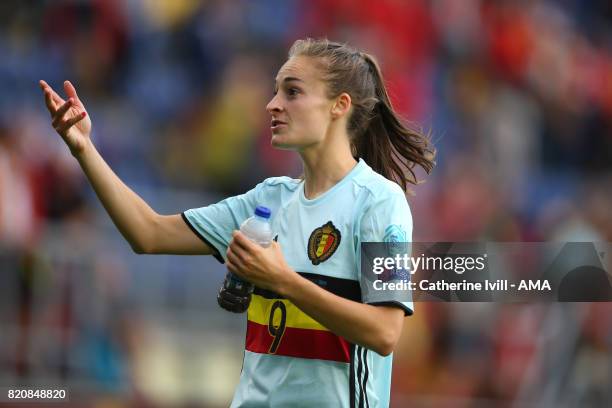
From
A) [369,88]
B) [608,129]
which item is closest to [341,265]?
[369,88]

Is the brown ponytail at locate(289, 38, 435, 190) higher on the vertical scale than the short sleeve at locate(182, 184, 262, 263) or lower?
higher

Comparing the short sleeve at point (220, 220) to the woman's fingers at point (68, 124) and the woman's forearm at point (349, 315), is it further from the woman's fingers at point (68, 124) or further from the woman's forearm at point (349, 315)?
the woman's forearm at point (349, 315)

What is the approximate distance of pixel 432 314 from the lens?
9.12 meters

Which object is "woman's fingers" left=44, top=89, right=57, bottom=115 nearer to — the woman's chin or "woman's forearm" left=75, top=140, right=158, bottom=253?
"woman's forearm" left=75, top=140, right=158, bottom=253

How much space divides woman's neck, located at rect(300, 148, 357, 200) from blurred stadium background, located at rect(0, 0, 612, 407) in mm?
3113

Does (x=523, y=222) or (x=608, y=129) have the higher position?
(x=608, y=129)

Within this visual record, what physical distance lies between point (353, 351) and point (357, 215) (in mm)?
428

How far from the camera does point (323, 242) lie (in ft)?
12.6

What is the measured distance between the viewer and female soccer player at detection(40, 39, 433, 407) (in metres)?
3.60

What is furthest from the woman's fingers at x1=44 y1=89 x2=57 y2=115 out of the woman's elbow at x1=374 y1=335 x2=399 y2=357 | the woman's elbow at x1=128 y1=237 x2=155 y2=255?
the woman's elbow at x1=374 y1=335 x2=399 y2=357

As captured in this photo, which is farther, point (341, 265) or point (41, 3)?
point (41, 3)

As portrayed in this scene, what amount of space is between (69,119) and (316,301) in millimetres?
1080

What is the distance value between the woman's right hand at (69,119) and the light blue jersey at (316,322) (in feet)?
2.39

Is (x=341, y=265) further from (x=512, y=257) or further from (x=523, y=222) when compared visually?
(x=523, y=222)
